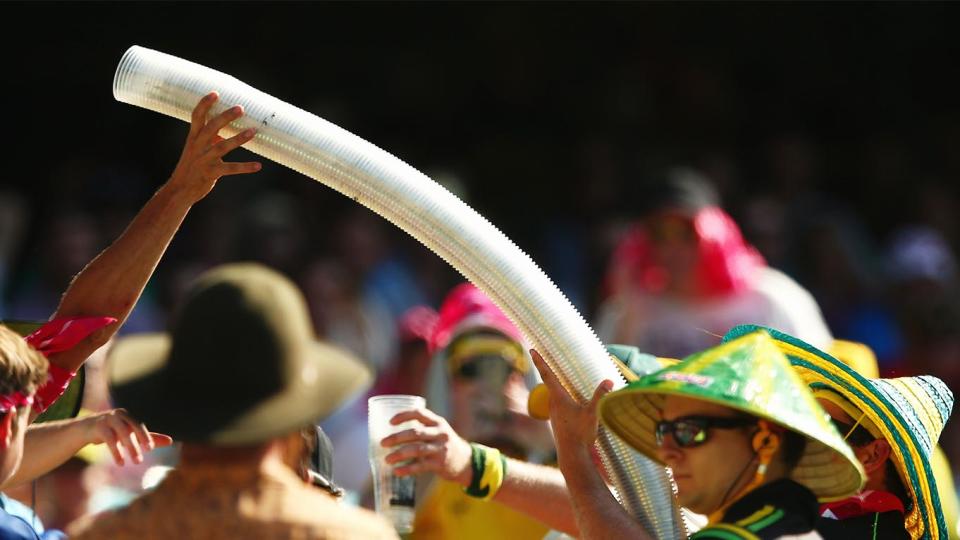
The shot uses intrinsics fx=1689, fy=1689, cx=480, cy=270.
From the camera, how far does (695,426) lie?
315 centimetres

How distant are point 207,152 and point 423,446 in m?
0.85

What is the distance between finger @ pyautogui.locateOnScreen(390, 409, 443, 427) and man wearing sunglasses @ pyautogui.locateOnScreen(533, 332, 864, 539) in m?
0.70

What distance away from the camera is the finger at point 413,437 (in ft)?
12.8

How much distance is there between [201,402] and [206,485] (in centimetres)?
15

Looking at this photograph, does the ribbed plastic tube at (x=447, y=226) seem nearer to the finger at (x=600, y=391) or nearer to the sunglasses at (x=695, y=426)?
the finger at (x=600, y=391)

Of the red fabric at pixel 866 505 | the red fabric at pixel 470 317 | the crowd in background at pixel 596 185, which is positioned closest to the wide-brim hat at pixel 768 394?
the red fabric at pixel 866 505

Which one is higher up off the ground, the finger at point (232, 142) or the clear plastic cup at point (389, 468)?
the finger at point (232, 142)

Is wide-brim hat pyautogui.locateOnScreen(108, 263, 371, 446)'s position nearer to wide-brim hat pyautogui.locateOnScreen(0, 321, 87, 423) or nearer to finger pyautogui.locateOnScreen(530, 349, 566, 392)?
finger pyautogui.locateOnScreen(530, 349, 566, 392)

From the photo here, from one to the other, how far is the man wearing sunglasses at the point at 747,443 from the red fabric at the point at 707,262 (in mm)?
3786

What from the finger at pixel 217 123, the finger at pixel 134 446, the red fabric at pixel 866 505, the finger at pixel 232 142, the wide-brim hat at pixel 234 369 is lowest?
the wide-brim hat at pixel 234 369

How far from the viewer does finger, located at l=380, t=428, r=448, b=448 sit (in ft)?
12.8

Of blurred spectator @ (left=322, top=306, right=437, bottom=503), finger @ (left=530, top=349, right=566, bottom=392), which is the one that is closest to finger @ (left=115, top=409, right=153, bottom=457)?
finger @ (left=530, top=349, right=566, bottom=392)

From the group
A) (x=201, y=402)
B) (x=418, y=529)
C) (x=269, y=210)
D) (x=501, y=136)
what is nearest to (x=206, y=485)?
(x=201, y=402)

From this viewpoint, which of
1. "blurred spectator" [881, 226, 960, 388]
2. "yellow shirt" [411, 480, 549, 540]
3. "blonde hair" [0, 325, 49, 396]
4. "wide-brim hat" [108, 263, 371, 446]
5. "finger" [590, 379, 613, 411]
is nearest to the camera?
"wide-brim hat" [108, 263, 371, 446]
